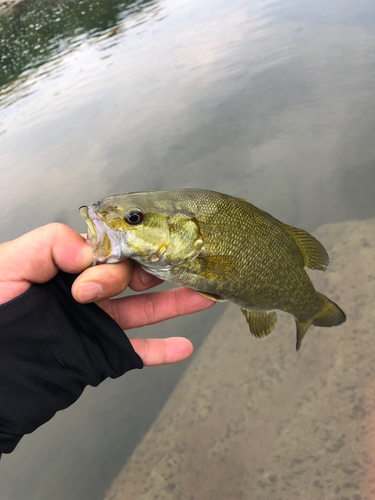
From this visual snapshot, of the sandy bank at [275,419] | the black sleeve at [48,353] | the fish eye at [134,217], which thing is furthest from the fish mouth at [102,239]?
the sandy bank at [275,419]

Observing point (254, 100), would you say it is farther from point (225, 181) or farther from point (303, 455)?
point (303, 455)

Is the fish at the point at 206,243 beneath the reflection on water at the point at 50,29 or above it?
beneath

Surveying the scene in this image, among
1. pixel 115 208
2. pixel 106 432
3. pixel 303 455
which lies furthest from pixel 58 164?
pixel 303 455

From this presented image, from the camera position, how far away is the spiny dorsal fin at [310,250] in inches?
103

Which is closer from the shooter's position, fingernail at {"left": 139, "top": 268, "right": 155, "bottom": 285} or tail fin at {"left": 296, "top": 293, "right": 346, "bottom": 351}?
fingernail at {"left": 139, "top": 268, "right": 155, "bottom": 285}

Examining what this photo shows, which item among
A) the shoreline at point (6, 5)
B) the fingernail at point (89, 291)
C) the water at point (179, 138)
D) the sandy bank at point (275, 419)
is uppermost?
the shoreline at point (6, 5)

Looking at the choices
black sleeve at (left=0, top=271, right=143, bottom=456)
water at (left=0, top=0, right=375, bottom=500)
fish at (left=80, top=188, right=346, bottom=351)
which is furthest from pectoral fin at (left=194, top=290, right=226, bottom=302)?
water at (left=0, top=0, right=375, bottom=500)

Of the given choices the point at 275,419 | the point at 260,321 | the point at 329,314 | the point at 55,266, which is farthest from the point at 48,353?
the point at 275,419

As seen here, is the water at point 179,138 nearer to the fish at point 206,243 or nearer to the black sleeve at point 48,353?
the black sleeve at point 48,353

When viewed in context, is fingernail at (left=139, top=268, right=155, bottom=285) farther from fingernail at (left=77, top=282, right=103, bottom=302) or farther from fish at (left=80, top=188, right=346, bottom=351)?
fingernail at (left=77, top=282, right=103, bottom=302)

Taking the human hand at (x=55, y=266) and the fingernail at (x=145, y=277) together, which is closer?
the human hand at (x=55, y=266)

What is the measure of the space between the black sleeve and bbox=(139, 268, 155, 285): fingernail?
1.29 ft

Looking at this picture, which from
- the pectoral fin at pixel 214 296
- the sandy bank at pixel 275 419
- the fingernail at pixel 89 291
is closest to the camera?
the fingernail at pixel 89 291

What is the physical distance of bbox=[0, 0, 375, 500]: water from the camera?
13.8 ft
